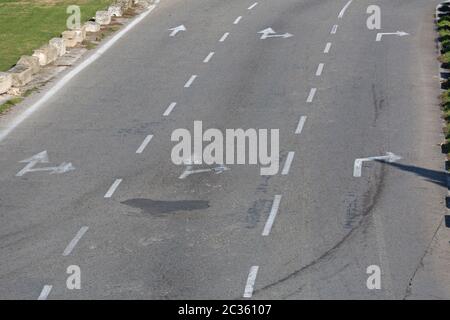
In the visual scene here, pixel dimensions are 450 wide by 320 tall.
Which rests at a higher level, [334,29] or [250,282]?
[250,282]

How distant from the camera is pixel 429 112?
108ft

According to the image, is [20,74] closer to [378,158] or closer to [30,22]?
[30,22]

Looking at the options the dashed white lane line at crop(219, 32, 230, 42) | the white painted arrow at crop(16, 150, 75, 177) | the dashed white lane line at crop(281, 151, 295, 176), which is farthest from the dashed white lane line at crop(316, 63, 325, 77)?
the white painted arrow at crop(16, 150, 75, 177)

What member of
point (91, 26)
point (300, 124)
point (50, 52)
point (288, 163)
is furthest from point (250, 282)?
point (91, 26)

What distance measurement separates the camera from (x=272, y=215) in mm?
24641

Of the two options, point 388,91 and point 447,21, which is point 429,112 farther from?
point 447,21

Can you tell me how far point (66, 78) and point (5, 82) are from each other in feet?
8.62

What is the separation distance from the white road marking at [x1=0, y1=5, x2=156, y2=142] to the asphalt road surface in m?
0.21

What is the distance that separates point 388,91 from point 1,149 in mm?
11967

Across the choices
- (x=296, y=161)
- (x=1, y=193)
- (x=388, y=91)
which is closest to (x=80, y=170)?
→ (x=1, y=193)

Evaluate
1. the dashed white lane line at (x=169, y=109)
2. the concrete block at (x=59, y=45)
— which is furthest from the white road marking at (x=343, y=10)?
the dashed white lane line at (x=169, y=109)

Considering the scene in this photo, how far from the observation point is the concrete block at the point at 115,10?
45.6 meters

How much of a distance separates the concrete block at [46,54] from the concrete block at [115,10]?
6.91 metres

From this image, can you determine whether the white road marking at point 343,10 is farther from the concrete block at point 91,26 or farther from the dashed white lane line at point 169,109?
the dashed white lane line at point 169,109
